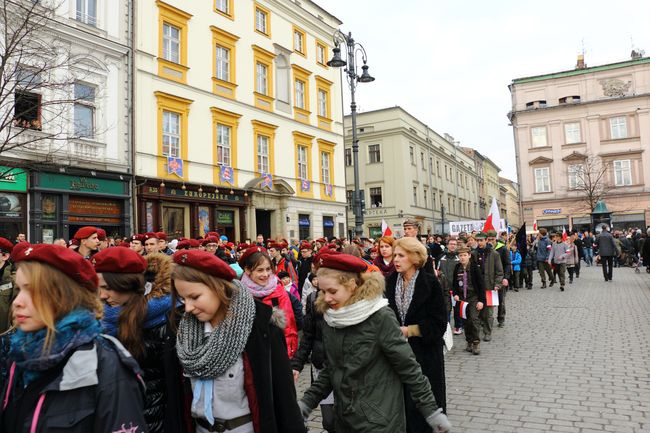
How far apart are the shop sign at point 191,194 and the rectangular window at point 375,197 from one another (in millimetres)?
23778

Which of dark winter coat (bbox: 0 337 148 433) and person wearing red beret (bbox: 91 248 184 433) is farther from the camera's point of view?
person wearing red beret (bbox: 91 248 184 433)

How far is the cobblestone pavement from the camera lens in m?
4.96

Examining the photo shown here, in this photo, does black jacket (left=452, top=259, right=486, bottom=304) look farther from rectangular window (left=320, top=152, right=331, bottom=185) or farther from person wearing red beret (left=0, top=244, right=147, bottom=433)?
rectangular window (left=320, top=152, right=331, bottom=185)

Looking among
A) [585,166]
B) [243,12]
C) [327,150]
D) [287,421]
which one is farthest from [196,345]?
[585,166]

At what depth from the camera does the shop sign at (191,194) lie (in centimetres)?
1890

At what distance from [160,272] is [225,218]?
772 inches

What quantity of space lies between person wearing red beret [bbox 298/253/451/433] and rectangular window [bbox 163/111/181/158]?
59.7 feet

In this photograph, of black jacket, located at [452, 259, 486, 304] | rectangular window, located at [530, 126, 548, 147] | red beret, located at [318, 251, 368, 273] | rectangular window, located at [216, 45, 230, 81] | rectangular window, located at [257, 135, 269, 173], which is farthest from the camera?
rectangular window, located at [530, 126, 548, 147]

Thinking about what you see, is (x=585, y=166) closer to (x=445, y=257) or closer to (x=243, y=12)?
(x=243, y=12)

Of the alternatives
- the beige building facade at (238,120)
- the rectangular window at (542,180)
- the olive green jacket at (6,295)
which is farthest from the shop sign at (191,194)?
the rectangular window at (542,180)

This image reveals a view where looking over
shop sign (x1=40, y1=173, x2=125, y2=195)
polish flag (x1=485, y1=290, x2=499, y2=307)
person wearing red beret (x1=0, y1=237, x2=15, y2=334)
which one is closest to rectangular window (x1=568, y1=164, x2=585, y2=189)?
polish flag (x1=485, y1=290, x2=499, y2=307)

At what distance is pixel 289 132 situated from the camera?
26.6 metres

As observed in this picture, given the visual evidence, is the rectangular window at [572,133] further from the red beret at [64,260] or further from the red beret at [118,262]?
the red beret at [64,260]

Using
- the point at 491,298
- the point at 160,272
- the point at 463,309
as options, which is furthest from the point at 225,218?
the point at 160,272
